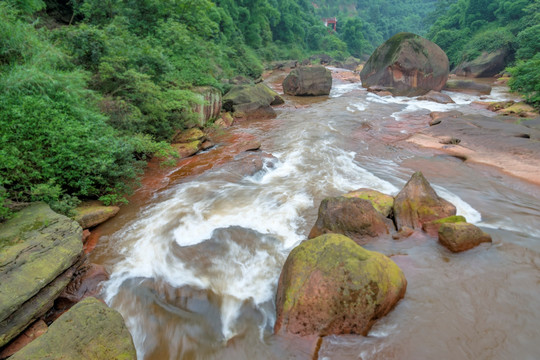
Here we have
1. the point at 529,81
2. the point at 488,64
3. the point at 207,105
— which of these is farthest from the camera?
the point at 488,64

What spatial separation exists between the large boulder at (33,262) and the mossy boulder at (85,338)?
0.72 meters

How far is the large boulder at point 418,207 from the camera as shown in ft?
17.9

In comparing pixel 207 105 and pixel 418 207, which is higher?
pixel 207 105

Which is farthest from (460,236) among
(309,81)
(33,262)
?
(309,81)

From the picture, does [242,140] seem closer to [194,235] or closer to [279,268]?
[194,235]

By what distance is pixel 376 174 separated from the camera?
27.3 feet

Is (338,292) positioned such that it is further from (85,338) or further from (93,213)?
(93,213)

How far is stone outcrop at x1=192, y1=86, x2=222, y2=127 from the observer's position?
10766 mm

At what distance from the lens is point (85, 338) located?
9.55ft

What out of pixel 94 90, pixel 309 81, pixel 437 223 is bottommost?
pixel 437 223

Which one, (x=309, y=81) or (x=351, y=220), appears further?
(x=309, y=81)

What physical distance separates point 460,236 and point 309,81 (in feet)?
57.5

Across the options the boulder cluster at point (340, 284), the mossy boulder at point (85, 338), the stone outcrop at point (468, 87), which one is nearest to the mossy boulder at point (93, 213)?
the mossy boulder at point (85, 338)

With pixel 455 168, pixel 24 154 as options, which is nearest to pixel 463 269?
pixel 455 168
